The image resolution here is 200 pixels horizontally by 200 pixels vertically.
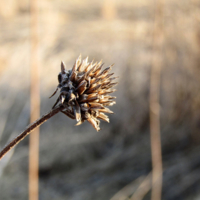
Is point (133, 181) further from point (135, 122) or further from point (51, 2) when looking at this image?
point (51, 2)

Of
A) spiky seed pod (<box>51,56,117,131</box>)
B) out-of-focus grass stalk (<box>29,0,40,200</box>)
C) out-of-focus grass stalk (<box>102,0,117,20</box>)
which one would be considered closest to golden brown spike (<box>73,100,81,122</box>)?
spiky seed pod (<box>51,56,117,131</box>)

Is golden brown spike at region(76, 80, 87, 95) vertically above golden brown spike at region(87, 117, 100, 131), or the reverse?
golden brown spike at region(76, 80, 87, 95)

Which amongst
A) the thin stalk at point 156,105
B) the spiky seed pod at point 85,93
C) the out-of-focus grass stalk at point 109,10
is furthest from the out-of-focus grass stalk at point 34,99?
the spiky seed pod at point 85,93

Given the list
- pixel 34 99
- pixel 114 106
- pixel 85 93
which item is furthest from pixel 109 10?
pixel 85 93

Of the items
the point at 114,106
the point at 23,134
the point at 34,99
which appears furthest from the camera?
the point at 114,106

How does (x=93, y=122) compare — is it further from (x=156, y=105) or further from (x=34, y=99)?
(x=156, y=105)

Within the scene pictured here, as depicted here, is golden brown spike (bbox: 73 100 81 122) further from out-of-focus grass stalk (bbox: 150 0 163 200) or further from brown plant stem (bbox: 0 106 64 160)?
out-of-focus grass stalk (bbox: 150 0 163 200)
